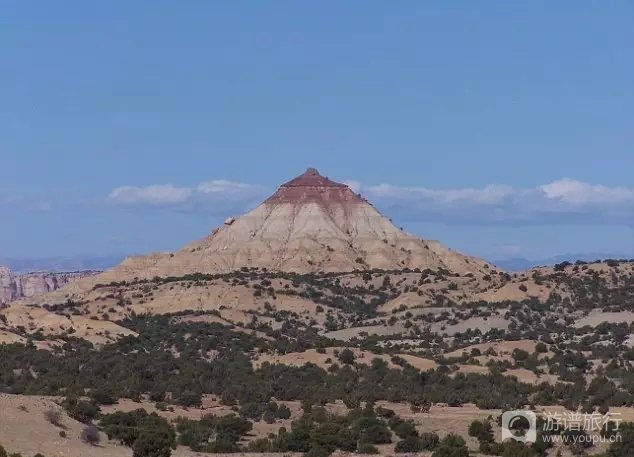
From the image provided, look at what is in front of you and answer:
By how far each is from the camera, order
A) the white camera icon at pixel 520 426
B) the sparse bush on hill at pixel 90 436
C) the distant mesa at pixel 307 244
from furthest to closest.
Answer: the distant mesa at pixel 307 244, the white camera icon at pixel 520 426, the sparse bush on hill at pixel 90 436

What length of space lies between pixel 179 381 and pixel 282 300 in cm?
5541

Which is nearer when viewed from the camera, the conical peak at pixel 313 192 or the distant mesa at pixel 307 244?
the distant mesa at pixel 307 244

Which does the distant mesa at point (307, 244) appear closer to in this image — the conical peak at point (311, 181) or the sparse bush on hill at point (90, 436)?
the conical peak at point (311, 181)

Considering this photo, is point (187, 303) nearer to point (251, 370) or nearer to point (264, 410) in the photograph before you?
point (251, 370)

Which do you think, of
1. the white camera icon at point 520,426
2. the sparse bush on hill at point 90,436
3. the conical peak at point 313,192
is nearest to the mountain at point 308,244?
the conical peak at point 313,192

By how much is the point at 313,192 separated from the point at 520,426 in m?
124

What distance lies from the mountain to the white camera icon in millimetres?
96349

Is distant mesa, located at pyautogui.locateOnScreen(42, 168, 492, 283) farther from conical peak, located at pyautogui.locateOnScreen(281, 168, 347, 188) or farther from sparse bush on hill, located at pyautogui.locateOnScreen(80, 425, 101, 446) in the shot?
sparse bush on hill, located at pyautogui.locateOnScreen(80, 425, 101, 446)

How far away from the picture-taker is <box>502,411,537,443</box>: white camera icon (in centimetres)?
4678

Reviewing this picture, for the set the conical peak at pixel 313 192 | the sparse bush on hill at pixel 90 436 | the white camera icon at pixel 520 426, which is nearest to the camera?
the sparse bush on hill at pixel 90 436

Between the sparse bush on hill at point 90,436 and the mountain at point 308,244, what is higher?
the mountain at point 308,244

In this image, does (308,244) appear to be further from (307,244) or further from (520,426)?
(520,426)

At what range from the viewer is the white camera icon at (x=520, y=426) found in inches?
1842

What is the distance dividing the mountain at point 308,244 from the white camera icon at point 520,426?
9635 cm
